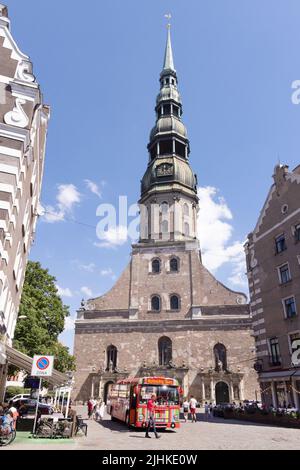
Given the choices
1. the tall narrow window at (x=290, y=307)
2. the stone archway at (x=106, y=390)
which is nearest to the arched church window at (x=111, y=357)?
the stone archway at (x=106, y=390)

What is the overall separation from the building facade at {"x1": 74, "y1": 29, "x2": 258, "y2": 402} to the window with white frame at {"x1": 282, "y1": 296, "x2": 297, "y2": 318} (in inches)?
591

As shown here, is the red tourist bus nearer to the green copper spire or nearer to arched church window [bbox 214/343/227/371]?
arched church window [bbox 214/343/227/371]

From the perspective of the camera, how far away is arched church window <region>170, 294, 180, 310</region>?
3725 cm

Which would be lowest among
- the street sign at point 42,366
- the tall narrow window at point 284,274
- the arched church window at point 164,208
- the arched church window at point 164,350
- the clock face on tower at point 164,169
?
the street sign at point 42,366

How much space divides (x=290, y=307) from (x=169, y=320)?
17.7m

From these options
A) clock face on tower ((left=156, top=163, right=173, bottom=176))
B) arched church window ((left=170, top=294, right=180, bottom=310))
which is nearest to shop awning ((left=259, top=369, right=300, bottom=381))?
arched church window ((left=170, top=294, right=180, bottom=310))

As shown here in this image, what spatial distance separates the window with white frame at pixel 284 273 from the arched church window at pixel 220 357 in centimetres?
1561

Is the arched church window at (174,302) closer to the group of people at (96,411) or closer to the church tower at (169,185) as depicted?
the church tower at (169,185)

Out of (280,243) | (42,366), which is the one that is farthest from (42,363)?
(280,243)

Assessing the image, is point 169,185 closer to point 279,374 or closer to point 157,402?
point 279,374

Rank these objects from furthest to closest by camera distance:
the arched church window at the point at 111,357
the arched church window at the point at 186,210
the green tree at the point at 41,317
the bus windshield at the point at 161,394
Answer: the arched church window at the point at 186,210, the arched church window at the point at 111,357, the green tree at the point at 41,317, the bus windshield at the point at 161,394

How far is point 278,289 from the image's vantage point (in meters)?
21.2

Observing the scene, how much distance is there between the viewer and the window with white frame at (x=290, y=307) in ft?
65.0

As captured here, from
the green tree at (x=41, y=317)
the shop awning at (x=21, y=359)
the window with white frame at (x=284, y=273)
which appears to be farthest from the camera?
the green tree at (x=41, y=317)
